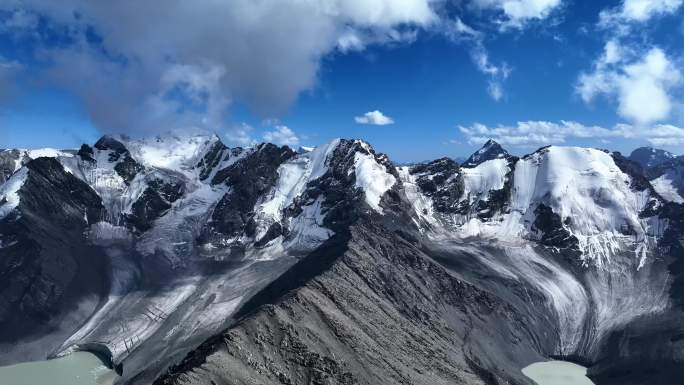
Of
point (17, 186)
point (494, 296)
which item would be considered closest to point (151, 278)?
point (17, 186)

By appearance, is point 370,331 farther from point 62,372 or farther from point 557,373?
point 62,372

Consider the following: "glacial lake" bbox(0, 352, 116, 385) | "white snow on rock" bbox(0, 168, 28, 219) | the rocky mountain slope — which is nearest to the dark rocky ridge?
the rocky mountain slope

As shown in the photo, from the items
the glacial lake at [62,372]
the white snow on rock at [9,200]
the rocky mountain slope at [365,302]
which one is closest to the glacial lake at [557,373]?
the rocky mountain slope at [365,302]

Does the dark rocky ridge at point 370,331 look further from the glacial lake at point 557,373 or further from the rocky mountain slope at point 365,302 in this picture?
the glacial lake at point 557,373

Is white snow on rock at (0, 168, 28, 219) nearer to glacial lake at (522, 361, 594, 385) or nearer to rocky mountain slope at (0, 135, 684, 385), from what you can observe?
rocky mountain slope at (0, 135, 684, 385)

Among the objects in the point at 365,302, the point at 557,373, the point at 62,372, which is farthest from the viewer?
the point at 62,372

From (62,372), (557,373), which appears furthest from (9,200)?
(557,373)
